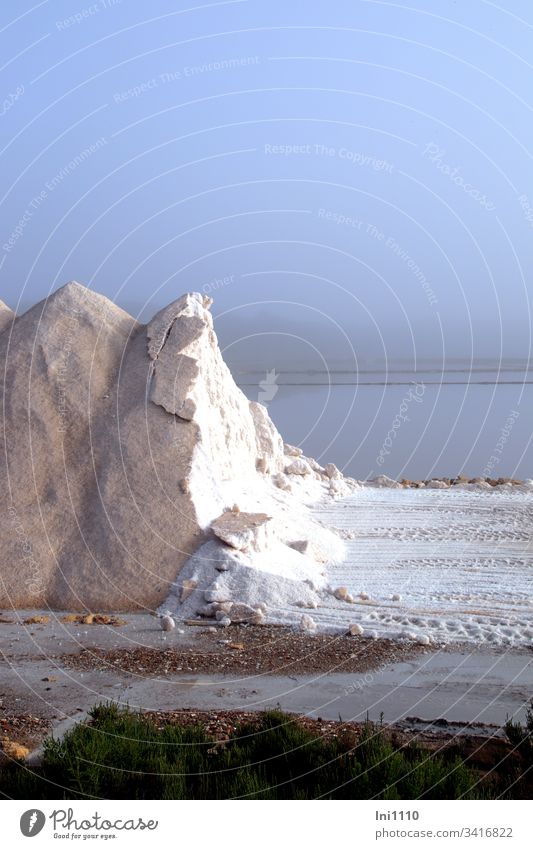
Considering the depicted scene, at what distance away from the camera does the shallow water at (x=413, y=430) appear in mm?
22625

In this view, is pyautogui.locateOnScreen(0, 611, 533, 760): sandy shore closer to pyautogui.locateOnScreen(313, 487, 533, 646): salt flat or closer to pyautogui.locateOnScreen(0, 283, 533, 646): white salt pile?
pyautogui.locateOnScreen(0, 283, 533, 646): white salt pile

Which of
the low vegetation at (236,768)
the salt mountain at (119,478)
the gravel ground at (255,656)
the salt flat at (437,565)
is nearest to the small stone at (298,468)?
the salt flat at (437,565)

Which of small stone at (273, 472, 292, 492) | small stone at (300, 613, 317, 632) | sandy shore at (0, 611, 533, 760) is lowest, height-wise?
sandy shore at (0, 611, 533, 760)

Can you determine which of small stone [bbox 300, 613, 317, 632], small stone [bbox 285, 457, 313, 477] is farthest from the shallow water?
small stone [bbox 300, 613, 317, 632]

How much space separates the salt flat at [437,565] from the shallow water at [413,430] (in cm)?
494

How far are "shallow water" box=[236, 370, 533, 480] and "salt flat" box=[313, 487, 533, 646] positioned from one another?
4.94 m

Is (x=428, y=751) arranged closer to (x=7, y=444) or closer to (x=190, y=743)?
(x=190, y=743)

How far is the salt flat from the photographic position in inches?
364

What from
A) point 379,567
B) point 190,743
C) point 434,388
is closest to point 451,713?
point 190,743

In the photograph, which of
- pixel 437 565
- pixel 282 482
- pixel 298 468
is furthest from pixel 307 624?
pixel 298 468

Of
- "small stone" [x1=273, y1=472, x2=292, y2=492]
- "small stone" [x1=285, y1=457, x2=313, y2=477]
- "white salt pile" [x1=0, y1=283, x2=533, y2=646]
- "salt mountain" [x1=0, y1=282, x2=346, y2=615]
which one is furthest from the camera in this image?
"small stone" [x1=285, y1=457, x2=313, y2=477]

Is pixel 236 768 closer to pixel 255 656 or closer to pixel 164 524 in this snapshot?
pixel 255 656

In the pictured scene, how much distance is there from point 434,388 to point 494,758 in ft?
132

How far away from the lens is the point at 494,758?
5.91 metres
